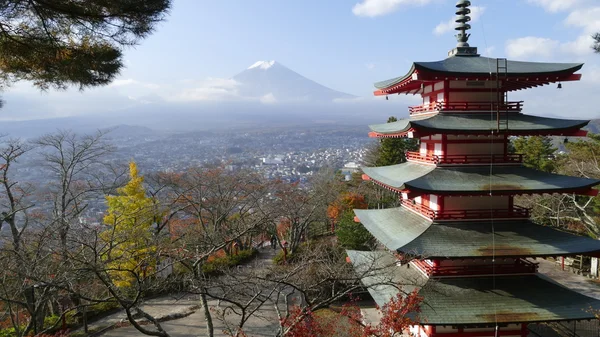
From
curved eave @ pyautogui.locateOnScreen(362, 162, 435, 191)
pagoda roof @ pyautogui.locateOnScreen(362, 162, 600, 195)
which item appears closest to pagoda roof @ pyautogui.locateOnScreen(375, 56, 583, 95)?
pagoda roof @ pyautogui.locateOnScreen(362, 162, 600, 195)

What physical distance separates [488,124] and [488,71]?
4.40ft

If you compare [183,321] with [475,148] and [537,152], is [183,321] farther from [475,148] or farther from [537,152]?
[537,152]

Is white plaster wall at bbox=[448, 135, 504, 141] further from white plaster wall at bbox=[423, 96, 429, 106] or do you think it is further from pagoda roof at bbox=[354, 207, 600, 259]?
pagoda roof at bbox=[354, 207, 600, 259]

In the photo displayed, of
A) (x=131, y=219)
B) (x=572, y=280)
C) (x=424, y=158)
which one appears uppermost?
(x=424, y=158)

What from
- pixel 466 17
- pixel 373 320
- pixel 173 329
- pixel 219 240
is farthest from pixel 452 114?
pixel 173 329

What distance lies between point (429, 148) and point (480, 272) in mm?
3649

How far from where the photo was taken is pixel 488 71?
942cm

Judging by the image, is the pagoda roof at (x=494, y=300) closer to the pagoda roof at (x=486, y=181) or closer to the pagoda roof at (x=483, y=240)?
the pagoda roof at (x=483, y=240)

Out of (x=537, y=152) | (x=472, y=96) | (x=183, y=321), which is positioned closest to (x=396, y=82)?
(x=472, y=96)

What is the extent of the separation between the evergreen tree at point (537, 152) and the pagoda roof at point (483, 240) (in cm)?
2164

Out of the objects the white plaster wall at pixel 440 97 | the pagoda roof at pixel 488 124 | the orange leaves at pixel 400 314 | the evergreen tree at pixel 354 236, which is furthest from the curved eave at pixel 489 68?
the evergreen tree at pixel 354 236

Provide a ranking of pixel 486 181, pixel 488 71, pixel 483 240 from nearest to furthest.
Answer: pixel 483 240
pixel 486 181
pixel 488 71

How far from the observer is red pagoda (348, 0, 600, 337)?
8602mm

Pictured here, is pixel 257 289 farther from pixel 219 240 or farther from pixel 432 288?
pixel 219 240
